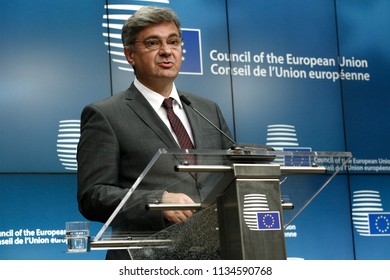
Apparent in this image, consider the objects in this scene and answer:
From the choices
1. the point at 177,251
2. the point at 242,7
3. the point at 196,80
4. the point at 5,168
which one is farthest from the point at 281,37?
the point at 177,251

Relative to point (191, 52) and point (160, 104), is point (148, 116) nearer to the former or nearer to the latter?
point (160, 104)


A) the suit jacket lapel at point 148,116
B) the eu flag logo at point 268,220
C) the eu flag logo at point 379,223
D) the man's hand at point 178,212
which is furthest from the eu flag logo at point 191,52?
the eu flag logo at point 268,220

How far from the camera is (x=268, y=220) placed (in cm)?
191

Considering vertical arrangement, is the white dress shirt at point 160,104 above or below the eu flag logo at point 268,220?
above

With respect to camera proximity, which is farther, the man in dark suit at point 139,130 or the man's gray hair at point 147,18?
the man's gray hair at point 147,18

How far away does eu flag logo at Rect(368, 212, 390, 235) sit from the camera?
6180 mm

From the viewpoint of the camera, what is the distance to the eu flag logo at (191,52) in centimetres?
588

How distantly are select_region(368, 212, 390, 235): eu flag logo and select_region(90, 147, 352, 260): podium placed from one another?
4096mm

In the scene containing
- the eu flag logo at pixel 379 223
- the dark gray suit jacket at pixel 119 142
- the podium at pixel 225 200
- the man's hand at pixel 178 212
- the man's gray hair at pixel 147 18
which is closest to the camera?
the podium at pixel 225 200

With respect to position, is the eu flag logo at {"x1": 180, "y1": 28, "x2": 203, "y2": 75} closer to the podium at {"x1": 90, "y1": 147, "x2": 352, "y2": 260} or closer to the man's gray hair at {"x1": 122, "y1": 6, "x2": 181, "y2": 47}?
the man's gray hair at {"x1": 122, "y1": 6, "x2": 181, "y2": 47}

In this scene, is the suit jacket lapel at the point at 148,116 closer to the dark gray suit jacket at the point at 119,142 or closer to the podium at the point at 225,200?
the dark gray suit jacket at the point at 119,142

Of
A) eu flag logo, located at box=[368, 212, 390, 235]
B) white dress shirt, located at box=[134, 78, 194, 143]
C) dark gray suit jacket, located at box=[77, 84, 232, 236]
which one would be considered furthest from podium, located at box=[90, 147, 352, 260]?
eu flag logo, located at box=[368, 212, 390, 235]

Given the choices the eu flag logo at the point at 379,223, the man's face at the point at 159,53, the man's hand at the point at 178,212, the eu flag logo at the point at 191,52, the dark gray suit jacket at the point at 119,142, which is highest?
the eu flag logo at the point at 191,52

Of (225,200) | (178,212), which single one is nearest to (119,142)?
(178,212)
